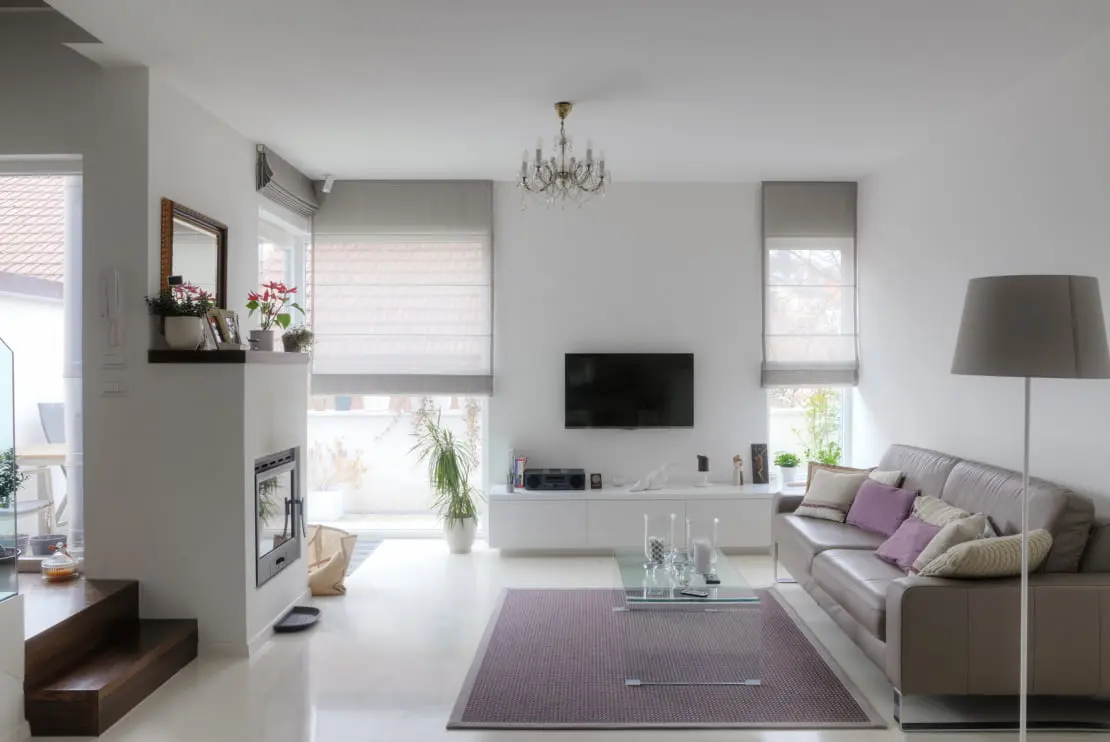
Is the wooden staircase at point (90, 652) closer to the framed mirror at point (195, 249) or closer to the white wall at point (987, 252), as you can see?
the framed mirror at point (195, 249)

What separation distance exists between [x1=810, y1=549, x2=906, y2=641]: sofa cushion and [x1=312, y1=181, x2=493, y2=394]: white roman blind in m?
2.98

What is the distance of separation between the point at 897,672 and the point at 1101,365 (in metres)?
1.34

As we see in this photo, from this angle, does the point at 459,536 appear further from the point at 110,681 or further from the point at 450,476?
the point at 110,681

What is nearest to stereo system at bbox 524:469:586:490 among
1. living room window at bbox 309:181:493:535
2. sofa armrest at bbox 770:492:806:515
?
living room window at bbox 309:181:493:535

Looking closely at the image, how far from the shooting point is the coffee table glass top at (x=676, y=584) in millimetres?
3574

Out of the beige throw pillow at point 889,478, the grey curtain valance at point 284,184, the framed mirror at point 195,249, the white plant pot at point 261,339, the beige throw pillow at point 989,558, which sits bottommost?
the beige throw pillow at point 989,558

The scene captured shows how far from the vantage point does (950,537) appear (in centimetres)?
333

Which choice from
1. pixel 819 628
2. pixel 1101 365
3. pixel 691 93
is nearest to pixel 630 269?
pixel 691 93

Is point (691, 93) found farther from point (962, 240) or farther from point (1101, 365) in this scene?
point (1101, 365)

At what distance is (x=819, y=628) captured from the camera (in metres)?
4.20

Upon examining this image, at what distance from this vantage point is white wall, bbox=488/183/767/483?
6.06 metres

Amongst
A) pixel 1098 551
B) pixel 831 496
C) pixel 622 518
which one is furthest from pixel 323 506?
pixel 1098 551

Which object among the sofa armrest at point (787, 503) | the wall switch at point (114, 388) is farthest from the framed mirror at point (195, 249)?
the sofa armrest at point (787, 503)

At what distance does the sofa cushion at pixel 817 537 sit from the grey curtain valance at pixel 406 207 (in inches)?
124
